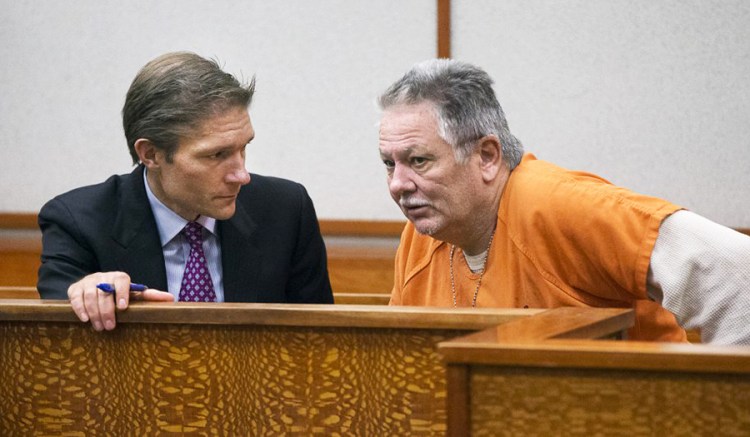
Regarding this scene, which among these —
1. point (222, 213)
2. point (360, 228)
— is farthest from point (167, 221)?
point (360, 228)

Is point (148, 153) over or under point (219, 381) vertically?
over

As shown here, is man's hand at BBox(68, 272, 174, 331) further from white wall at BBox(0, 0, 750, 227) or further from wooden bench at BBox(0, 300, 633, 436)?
white wall at BBox(0, 0, 750, 227)

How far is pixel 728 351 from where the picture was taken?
1.17 meters

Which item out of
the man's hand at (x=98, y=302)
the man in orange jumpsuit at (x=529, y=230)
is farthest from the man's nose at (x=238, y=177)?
the man's hand at (x=98, y=302)

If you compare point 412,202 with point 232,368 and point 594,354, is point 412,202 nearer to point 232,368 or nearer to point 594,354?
point 232,368

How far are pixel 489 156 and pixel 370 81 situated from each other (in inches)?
64.9

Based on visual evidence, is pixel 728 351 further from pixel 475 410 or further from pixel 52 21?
pixel 52 21

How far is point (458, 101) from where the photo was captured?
2.10 metres

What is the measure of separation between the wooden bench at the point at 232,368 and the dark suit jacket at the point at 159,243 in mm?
318

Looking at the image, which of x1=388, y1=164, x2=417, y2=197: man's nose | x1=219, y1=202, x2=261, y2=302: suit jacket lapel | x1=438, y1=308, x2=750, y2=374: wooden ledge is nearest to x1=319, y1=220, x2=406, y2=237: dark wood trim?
x1=219, y1=202, x2=261, y2=302: suit jacket lapel

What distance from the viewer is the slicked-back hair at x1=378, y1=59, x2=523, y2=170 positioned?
2094 millimetres

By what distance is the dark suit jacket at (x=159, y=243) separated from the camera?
7.31ft

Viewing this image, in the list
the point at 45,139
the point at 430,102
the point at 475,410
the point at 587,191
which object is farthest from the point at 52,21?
the point at 475,410

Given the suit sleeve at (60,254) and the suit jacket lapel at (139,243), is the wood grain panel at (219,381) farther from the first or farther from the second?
the suit jacket lapel at (139,243)
